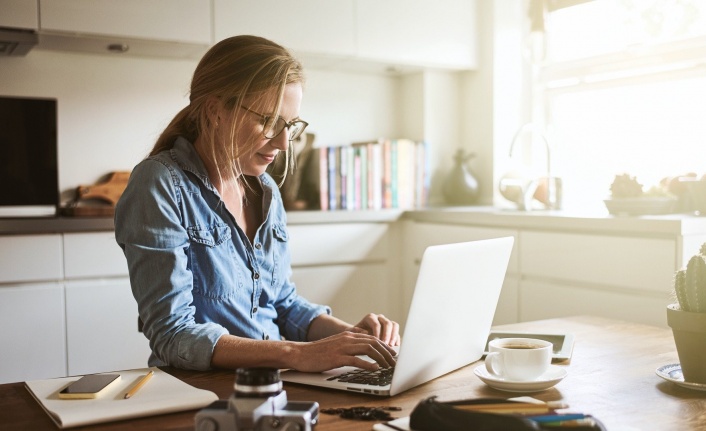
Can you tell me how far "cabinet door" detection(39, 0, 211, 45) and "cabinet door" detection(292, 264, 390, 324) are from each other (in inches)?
45.4

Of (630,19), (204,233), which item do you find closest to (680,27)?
(630,19)

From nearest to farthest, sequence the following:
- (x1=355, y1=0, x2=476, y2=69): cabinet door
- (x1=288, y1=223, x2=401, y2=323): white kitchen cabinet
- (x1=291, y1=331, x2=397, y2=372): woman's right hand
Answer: (x1=291, y1=331, x2=397, y2=372): woman's right hand < (x1=288, y1=223, x2=401, y2=323): white kitchen cabinet < (x1=355, y1=0, x2=476, y2=69): cabinet door

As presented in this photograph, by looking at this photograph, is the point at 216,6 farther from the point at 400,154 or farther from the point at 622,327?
the point at 622,327

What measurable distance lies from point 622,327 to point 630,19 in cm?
220

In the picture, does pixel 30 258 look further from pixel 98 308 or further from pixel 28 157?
pixel 28 157

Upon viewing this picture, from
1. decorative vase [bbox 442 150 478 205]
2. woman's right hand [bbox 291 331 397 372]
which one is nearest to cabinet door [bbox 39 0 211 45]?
decorative vase [bbox 442 150 478 205]

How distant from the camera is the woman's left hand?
1.41 meters

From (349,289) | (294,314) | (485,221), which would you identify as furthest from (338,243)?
(294,314)

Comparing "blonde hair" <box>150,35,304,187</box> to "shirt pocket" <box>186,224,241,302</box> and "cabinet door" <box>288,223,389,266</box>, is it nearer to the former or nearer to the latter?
"shirt pocket" <box>186,224,241,302</box>

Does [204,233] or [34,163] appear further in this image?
[34,163]

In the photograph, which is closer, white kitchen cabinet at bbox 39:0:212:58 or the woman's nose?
the woman's nose

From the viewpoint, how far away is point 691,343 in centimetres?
112

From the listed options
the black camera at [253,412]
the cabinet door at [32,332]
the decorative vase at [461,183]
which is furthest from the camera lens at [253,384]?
the decorative vase at [461,183]

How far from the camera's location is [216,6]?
3.11m
